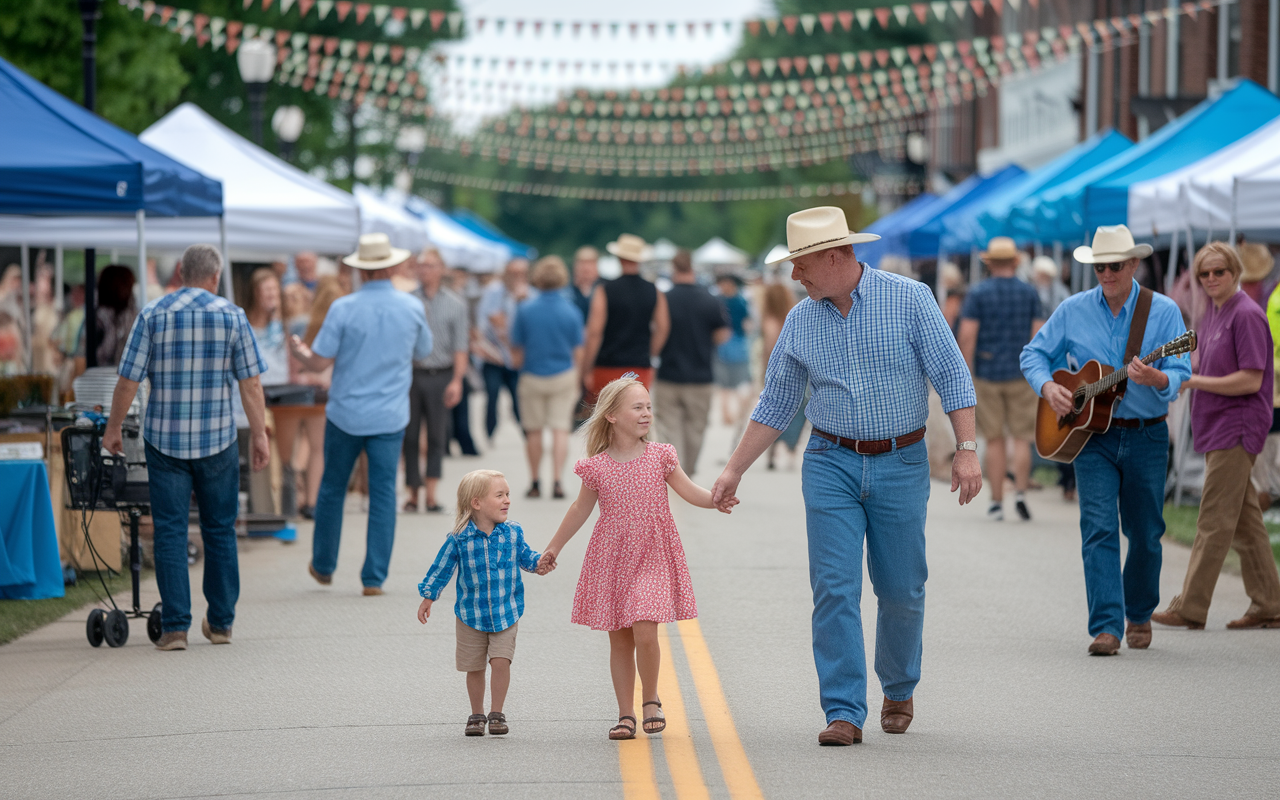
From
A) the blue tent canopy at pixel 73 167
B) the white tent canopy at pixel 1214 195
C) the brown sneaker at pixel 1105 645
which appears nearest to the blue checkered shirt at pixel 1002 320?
the white tent canopy at pixel 1214 195

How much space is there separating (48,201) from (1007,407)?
7.99 m

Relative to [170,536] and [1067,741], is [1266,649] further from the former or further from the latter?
[170,536]

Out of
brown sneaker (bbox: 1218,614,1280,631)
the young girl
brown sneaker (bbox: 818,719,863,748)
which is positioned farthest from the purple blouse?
the young girl

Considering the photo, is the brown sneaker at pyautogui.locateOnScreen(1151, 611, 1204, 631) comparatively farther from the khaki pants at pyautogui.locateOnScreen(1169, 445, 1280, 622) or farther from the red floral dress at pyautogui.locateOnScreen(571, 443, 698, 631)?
the red floral dress at pyautogui.locateOnScreen(571, 443, 698, 631)

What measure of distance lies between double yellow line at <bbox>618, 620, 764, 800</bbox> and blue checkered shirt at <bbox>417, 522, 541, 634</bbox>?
0.67m

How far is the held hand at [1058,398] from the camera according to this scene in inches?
306

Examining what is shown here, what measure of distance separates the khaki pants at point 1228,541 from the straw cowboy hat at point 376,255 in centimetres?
497

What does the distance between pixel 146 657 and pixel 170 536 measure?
597mm

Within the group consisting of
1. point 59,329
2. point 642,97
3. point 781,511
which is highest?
point 642,97

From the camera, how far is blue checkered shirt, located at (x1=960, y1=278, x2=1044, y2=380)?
13828 mm

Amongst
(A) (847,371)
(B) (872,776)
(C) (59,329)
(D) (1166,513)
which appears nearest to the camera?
(B) (872,776)

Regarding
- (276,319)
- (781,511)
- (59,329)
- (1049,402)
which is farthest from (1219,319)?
(59,329)

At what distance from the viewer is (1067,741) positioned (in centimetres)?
616

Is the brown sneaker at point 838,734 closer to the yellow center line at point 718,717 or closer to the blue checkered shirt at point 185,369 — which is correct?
the yellow center line at point 718,717
